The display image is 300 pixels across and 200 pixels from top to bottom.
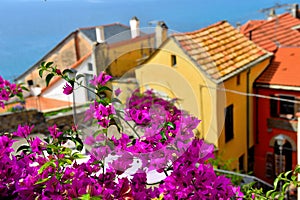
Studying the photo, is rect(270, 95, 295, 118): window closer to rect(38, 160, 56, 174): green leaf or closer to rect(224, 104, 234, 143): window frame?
rect(224, 104, 234, 143): window frame

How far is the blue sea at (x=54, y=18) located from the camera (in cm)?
149

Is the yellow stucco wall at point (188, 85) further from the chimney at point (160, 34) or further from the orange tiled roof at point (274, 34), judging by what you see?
the orange tiled roof at point (274, 34)

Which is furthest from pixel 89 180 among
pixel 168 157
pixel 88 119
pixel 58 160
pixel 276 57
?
pixel 276 57

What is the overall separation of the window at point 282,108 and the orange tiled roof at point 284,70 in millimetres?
326

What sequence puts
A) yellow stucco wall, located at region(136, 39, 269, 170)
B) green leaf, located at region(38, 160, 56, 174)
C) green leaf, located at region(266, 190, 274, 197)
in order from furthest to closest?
yellow stucco wall, located at region(136, 39, 269, 170), green leaf, located at region(266, 190, 274, 197), green leaf, located at region(38, 160, 56, 174)

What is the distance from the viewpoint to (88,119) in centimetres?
117

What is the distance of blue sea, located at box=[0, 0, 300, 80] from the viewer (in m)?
1.49

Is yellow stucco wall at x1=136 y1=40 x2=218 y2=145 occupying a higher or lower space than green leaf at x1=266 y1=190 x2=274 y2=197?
higher

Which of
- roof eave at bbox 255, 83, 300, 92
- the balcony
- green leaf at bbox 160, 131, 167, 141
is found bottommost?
the balcony

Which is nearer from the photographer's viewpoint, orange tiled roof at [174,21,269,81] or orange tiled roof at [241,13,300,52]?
orange tiled roof at [174,21,269,81]

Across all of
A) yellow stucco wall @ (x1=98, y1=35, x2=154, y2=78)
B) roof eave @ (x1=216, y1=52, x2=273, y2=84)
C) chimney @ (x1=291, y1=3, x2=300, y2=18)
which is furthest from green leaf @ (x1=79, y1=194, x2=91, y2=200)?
Result: chimney @ (x1=291, y1=3, x2=300, y2=18)

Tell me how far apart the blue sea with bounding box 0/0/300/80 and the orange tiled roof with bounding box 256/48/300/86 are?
151cm

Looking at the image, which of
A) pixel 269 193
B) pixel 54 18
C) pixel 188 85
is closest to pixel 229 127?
pixel 54 18

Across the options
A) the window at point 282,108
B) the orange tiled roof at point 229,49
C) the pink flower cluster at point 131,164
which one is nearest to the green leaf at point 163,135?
the pink flower cluster at point 131,164
